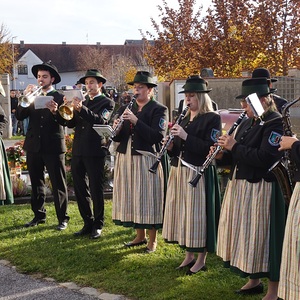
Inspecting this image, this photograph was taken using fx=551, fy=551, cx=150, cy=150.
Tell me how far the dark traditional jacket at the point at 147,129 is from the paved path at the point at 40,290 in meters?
1.82

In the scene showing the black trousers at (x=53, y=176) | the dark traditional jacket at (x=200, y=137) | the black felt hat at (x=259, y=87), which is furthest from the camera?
the black trousers at (x=53, y=176)

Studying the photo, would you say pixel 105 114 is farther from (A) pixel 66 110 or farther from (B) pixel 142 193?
(B) pixel 142 193

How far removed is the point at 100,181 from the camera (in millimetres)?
7293

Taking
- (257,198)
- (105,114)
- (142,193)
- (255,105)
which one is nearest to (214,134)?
(257,198)

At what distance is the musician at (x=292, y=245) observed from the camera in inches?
154

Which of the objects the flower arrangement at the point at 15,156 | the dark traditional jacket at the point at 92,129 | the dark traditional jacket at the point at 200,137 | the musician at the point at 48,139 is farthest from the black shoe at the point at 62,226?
the flower arrangement at the point at 15,156

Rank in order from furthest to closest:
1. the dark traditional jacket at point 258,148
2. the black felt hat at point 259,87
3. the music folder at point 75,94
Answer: the music folder at point 75,94
the black felt hat at point 259,87
the dark traditional jacket at point 258,148

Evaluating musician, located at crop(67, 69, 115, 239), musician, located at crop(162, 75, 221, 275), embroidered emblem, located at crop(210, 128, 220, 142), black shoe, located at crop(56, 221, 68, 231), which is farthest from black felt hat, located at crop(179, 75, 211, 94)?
black shoe, located at crop(56, 221, 68, 231)

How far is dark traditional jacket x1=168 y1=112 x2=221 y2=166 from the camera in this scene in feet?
18.0

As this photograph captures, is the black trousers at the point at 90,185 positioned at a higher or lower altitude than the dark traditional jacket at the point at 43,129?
lower

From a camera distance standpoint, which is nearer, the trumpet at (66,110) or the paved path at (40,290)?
the paved path at (40,290)

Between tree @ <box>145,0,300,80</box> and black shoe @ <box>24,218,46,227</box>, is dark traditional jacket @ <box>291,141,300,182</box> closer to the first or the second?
black shoe @ <box>24,218,46,227</box>

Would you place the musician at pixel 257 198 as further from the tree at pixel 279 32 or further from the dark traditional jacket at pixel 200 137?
the tree at pixel 279 32

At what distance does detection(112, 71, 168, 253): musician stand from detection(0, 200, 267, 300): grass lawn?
406 millimetres
